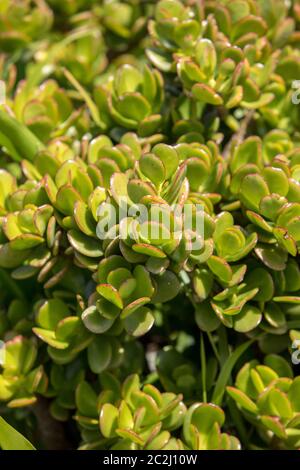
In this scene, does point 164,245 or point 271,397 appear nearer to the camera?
point 164,245

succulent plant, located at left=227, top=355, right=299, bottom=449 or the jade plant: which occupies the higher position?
the jade plant

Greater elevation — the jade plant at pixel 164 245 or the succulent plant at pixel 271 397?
the jade plant at pixel 164 245

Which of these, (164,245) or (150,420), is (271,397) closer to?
(150,420)

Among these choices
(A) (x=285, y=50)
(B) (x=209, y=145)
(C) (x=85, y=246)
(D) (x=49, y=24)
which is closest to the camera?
(C) (x=85, y=246)

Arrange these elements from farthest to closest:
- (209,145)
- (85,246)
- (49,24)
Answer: (49,24) < (209,145) < (85,246)

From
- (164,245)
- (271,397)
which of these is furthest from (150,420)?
(164,245)
